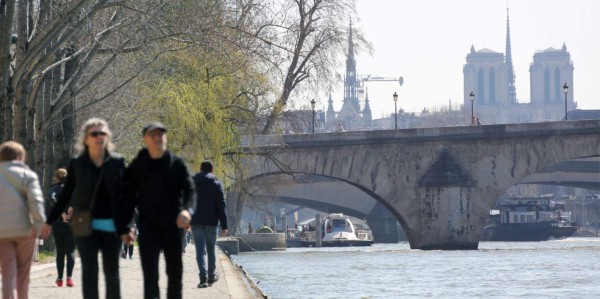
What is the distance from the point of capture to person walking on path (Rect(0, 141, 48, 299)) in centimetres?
1254

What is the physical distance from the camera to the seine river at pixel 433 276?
1030 inches

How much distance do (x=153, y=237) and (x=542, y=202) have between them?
107 m

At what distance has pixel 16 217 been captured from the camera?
41.3 feet

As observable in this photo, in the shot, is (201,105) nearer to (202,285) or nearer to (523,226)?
(202,285)

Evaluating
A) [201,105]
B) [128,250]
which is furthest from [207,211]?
[201,105]

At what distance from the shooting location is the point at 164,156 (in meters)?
11.5

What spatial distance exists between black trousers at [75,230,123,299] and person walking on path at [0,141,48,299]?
79 cm

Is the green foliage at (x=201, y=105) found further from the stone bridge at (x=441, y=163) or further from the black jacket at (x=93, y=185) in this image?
the black jacket at (x=93, y=185)

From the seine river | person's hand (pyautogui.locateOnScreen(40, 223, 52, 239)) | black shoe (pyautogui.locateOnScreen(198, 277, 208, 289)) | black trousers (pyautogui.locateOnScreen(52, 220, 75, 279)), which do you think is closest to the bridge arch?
the seine river

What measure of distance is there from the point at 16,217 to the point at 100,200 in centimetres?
116

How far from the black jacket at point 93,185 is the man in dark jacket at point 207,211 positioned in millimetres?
5834

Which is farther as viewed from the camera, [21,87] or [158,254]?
[21,87]

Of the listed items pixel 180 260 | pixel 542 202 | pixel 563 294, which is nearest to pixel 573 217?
pixel 542 202

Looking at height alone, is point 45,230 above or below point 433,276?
above
